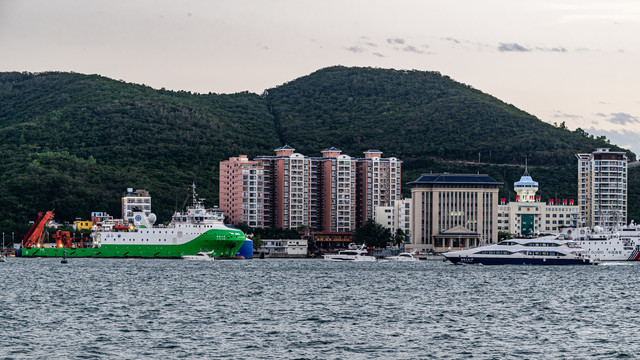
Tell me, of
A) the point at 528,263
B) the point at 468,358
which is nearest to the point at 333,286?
the point at 468,358

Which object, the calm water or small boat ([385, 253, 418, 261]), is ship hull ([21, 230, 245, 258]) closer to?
small boat ([385, 253, 418, 261])

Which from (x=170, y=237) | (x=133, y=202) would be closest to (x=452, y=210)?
(x=133, y=202)

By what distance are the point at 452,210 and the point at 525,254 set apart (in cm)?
6043

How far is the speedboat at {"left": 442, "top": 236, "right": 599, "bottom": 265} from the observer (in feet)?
449

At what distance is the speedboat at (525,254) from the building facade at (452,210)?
55.1 meters

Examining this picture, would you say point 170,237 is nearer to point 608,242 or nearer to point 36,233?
point 36,233

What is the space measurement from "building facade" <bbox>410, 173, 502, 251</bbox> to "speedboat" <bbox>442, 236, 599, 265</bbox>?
55078 mm

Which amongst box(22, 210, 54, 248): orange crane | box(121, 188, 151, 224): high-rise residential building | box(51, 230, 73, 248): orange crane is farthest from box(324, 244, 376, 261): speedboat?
box(22, 210, 54, 248): orange crane

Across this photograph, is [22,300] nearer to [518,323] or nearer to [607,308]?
[518,323]

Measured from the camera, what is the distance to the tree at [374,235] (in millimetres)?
184375

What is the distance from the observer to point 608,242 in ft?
511

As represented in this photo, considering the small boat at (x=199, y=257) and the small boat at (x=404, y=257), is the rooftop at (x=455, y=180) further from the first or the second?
the small boat at (x=199, y=257)

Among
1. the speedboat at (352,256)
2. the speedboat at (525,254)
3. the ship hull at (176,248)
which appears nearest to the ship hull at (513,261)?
the speedboat at (525,254)

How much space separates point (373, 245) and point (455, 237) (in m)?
18.0
